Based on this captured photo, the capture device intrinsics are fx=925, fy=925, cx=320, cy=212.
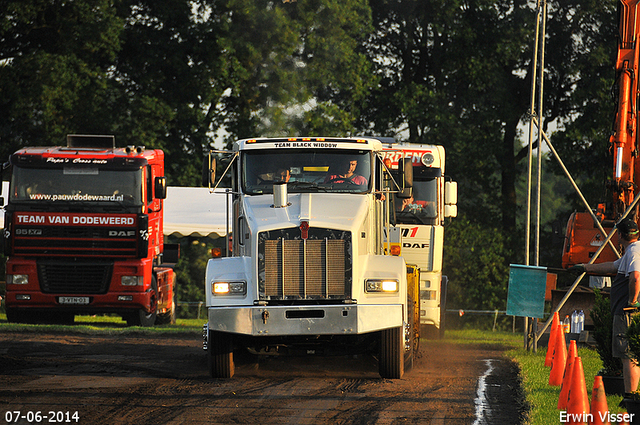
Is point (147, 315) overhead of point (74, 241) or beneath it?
beneath

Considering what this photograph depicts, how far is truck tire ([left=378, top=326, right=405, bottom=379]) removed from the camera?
474 inches

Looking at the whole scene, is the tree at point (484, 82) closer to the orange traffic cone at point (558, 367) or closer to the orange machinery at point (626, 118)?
the orange machinery at point (626, 118)

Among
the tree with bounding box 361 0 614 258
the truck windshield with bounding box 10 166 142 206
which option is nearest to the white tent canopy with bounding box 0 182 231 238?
the truck windshield with bounding box 10 166 142 206

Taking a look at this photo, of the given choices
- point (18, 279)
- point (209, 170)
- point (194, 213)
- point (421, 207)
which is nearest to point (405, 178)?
point (209, 170)

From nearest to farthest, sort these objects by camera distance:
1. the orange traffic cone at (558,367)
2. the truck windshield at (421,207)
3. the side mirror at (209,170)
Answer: the orange traffic cone at (558,367)
the side mirror at (209,170)
the truck windshield at (421,207)

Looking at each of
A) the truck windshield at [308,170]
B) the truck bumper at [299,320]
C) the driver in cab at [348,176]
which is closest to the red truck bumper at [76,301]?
the truck windshield at [308,170]

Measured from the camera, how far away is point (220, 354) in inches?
480

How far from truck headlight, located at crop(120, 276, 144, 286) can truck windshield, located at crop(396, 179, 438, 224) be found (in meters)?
6.18

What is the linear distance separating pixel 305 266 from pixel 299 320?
70cm

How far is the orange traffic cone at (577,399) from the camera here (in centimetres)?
810

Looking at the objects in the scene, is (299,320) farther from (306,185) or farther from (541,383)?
(541,383)

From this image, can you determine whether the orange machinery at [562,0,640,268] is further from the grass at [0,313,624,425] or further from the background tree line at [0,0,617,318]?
the background tree line at [0,0,617,318]

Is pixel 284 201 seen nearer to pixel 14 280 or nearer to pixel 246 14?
pixel 14 280

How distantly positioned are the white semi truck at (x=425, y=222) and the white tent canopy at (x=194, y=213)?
32.2ft
